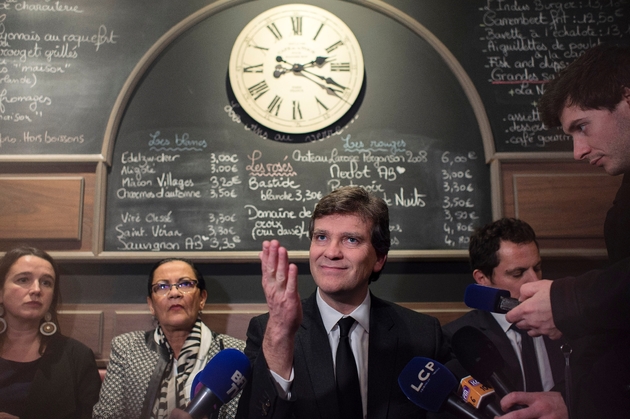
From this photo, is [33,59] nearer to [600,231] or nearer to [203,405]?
[203,405]

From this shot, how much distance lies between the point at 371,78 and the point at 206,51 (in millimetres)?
1067

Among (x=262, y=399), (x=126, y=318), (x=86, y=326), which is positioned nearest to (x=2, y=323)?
(x=86, y=326)

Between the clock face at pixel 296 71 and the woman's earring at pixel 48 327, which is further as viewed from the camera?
the clock face at pixel 296 71

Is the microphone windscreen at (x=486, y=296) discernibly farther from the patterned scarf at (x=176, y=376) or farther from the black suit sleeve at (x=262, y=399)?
the patterned scarf at (x=176, y=376)

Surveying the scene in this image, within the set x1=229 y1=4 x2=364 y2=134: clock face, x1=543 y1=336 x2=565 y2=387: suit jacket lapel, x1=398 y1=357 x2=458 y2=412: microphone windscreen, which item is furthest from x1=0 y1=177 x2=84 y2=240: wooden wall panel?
x1=543 y1=336 x2=565 y2=387: suit jacket lapel

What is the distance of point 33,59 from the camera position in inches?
126

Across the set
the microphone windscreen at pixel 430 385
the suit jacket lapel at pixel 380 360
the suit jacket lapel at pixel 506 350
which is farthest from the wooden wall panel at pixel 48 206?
the suit jacket lapel at pixel 506 350

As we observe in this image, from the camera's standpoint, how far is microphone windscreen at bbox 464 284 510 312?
5.38ft

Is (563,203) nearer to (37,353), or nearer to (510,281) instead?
(510,281)

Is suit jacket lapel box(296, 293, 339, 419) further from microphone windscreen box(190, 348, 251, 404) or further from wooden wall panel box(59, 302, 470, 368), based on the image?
wooden wall panel box(59, 302, 470, 368)

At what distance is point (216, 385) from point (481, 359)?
89 cm

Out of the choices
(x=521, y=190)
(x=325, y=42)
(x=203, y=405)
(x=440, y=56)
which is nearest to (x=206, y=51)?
(x=325, y=42)

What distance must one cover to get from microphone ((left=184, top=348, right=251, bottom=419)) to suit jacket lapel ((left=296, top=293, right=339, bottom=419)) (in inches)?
13.7

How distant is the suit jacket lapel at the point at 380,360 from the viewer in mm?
1843
